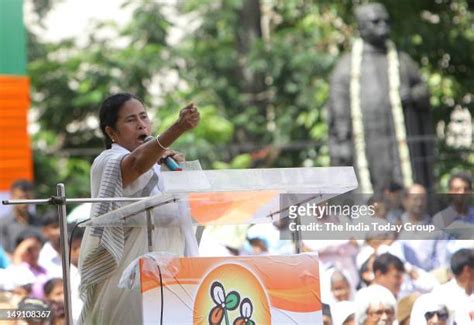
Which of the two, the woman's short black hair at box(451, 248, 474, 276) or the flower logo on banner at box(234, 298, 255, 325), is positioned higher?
the woman's short black hair at box(451, 248, 474, 276)

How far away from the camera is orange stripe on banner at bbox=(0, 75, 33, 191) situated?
13609mm

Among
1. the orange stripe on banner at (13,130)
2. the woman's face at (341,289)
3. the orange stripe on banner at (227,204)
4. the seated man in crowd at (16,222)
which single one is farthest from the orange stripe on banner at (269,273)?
the orange stripe on banner at (13,130)

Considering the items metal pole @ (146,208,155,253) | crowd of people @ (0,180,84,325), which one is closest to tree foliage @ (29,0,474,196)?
crowd of people @ (0,180,84,325)

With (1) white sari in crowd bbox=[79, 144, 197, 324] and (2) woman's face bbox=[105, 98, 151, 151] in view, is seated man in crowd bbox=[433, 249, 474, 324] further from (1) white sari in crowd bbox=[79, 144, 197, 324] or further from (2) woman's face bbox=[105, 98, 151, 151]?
(2) woman's face bbox=[105, 98, 151, 151]

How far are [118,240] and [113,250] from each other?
5 cm

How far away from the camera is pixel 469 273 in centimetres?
617

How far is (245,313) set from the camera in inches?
217

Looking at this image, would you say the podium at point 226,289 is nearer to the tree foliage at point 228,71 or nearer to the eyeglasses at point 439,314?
the eyeglasses at point 439,314

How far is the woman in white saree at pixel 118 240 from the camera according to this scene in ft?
19.1

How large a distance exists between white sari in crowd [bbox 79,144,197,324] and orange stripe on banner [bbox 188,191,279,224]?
86 mm

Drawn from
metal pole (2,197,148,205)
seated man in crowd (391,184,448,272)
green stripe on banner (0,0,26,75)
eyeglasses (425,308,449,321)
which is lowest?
eyeglasses (425,308,449,321)

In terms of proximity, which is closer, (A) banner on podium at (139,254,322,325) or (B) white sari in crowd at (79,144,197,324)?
(A) banner on podium at (139,254,322,325)

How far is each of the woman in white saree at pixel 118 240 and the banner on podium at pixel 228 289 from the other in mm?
294

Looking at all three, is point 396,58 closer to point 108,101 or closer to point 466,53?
point 466,53
